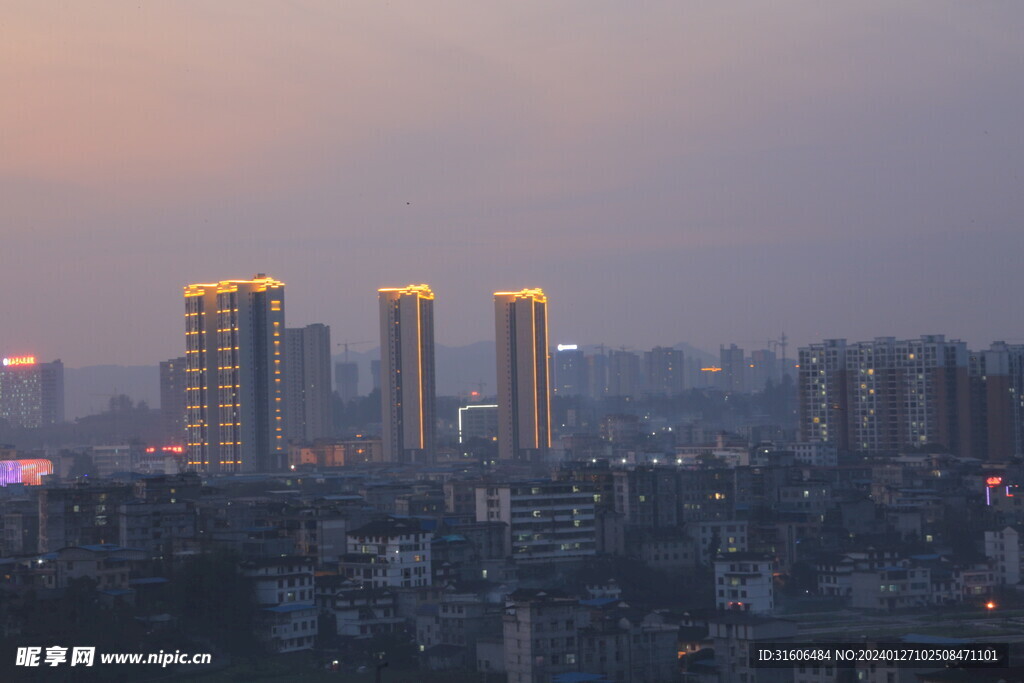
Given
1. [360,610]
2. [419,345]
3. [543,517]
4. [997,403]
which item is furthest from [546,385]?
[360,610]

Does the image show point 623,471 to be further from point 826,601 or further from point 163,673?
point 163,673

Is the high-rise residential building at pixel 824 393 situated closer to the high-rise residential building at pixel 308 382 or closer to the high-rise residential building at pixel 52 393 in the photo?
the high-rise residential building at pixel 308 382

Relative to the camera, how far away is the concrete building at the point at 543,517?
74.2 feet

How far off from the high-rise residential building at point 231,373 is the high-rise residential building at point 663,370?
53132 mm

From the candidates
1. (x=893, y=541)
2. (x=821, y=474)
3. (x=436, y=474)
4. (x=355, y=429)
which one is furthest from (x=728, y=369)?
(x=893, y=541)

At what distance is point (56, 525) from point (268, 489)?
9240 mm

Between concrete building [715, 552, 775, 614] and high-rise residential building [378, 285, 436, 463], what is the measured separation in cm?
2630

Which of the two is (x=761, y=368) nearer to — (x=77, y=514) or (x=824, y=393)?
(x=824, y=393)

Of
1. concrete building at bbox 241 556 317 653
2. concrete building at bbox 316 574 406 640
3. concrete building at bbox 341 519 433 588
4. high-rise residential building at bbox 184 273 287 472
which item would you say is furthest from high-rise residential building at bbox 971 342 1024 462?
concrete building at bbox 241 556 317 653

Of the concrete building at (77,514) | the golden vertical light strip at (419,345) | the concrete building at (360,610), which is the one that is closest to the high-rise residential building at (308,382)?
the golden vertical light strip at (419,345)

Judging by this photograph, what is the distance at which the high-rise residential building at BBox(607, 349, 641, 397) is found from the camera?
93.8 m

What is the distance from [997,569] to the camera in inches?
878

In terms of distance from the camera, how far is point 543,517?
22922mm

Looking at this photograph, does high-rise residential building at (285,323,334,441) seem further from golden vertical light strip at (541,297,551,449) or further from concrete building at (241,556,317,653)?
concrete building at (241,556,317,653)
